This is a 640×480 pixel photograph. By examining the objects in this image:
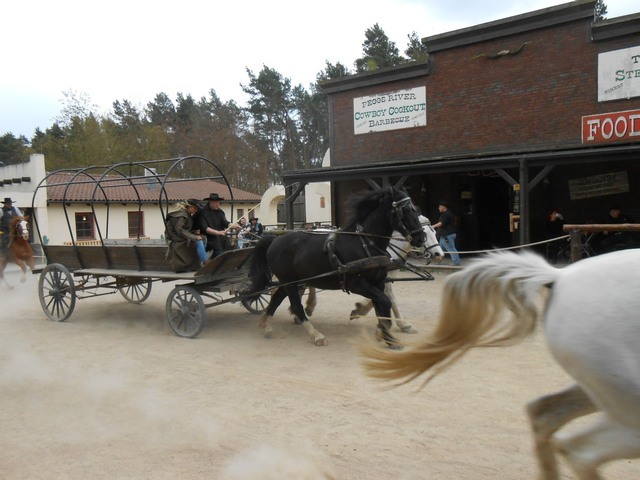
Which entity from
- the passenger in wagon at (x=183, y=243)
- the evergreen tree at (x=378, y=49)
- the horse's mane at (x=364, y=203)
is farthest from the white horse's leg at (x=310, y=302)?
the evergreen tree at (x=378, y=49)

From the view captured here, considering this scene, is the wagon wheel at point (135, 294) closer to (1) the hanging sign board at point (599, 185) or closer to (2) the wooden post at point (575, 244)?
(2) the wooden post at point (575, 244)

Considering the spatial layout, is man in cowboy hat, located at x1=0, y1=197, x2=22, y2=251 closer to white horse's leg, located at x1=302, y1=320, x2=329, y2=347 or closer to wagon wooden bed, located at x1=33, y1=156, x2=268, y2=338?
wagon wooden bed, located at x1=33, y1=156, x2=268, y2=338

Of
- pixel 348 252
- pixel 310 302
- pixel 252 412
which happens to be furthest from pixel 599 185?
pixel 252 412

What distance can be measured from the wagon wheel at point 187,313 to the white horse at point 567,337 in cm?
460

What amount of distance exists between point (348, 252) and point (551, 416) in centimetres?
415

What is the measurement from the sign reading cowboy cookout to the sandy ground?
10.7 metres

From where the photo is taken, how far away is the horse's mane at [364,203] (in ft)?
21.9

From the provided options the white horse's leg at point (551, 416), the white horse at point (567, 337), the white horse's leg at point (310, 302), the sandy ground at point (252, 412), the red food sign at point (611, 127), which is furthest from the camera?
the red food sign at point (611, 127)

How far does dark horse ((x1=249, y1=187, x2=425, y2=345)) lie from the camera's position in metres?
6.46

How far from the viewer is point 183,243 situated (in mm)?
7375

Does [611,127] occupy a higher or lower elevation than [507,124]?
lower

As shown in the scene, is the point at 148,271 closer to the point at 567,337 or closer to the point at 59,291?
the point at 59,291

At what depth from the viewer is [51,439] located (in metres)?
3.99

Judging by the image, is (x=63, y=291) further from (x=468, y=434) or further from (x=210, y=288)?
(x=468, y=434)
